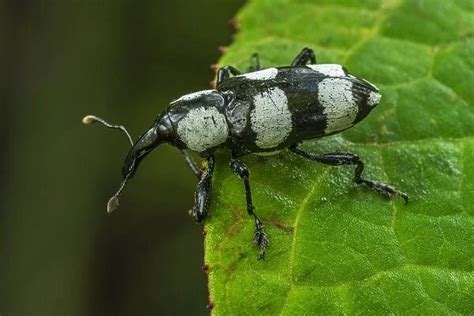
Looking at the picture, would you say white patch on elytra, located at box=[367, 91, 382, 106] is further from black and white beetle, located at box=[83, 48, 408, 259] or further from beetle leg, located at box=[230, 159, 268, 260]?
beetle leg, located at box=[230, 159, 268, 260]

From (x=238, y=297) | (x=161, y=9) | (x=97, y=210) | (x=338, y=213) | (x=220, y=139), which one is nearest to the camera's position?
(x=238, y=297)

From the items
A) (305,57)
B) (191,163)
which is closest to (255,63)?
(305,57)

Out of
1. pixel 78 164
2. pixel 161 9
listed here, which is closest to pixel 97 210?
pixel 78 164

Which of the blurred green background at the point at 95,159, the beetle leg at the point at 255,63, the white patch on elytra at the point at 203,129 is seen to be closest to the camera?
the white patch on elytra at the point at 203,129

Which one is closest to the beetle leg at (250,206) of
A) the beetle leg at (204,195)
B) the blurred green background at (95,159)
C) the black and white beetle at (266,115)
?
the black and white beetle at (266,115)

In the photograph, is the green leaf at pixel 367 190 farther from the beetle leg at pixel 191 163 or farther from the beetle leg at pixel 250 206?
the beetle leg at pixel 191 163

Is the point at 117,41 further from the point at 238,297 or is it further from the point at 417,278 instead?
the point at 417,278

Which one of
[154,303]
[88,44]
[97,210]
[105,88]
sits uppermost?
[88,44]
